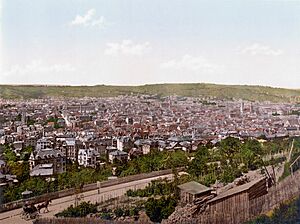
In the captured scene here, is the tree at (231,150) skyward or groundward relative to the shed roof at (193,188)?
skyward

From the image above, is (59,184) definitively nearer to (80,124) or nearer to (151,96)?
(80,124)

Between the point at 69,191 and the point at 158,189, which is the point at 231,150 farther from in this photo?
the point at 69,191

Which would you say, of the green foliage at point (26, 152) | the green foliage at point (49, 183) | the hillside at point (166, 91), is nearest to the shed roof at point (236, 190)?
the hillside at point (166, 91)

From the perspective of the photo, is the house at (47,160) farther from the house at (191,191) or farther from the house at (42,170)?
the house at (191,191)

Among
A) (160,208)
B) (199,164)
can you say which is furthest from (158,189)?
(199,164)

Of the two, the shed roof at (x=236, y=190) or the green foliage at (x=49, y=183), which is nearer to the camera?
the green foliage at (x=49, y=183)
